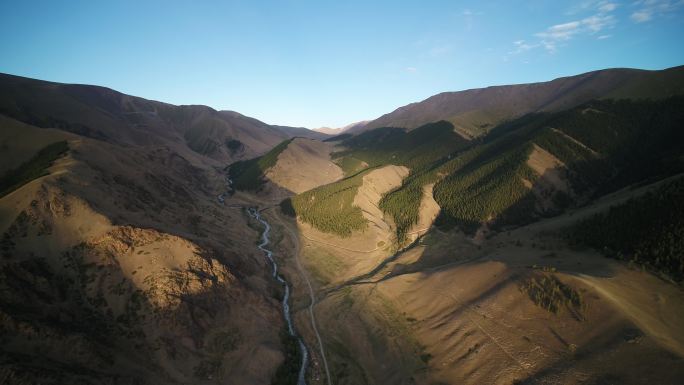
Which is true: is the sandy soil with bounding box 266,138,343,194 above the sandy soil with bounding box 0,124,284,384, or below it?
above

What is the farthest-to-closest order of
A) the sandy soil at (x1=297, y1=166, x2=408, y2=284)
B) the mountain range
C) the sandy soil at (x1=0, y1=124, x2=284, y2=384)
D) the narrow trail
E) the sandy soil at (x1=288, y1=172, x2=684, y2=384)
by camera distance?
the sandy soil at (x1=297, y1=166, x2=408, y2=284), the narrow trail, the mountain range, the sandy soil at (x1=0, y1=124, x2=284, y2=384), the sandy soil at (x1=288, y1=172, x2=684, y2=384)

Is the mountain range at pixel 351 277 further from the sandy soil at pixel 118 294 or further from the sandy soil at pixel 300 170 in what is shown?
the sandy soil at pixel 300 170

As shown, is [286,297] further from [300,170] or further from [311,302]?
[300,170]

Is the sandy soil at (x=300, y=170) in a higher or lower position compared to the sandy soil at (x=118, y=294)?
higher

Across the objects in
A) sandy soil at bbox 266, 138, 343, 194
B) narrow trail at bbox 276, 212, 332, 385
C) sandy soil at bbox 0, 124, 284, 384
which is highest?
sandy soil at bbox 266, 138, 343, 194

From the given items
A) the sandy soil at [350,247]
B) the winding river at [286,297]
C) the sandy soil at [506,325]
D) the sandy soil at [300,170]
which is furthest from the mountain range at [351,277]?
the sandy soil at [300,170]

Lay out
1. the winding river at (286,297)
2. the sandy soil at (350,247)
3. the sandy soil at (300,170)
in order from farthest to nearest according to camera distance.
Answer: the sandy soil at (300,170)
the sandy soil at (350,247)
the winding river at (286,297)

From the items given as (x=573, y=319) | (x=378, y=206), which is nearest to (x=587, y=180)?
(x=378, y=206)

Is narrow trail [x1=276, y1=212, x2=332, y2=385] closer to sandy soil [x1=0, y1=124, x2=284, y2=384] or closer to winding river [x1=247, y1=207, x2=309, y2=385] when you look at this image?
winding river [x1=247, y1=207, x2=309, y2=385]

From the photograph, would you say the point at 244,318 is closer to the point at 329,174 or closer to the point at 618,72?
the point at 329,174

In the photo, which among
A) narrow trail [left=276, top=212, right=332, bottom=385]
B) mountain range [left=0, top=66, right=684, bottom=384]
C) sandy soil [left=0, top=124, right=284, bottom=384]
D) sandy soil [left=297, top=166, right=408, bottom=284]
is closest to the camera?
sandy soil [left=0, top=124, right=284, bottom=384]

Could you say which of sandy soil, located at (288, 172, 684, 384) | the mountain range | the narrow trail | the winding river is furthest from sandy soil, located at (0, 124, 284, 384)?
sandy soil, located at (288, 172, 684, 384)
